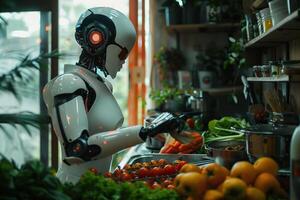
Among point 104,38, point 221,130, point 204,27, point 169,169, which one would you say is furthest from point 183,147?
point 204,27

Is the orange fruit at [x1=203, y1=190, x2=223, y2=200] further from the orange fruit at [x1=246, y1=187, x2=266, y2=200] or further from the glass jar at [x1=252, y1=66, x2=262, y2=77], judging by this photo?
the glass jar at [x1=252, y1=66, x2=262, y2=77]

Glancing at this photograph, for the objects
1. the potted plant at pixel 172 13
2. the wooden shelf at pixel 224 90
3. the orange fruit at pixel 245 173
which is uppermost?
the potted plant at pixel 172 13

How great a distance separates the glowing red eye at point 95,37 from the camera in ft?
6.16

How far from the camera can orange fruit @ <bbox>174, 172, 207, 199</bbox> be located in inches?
48.8

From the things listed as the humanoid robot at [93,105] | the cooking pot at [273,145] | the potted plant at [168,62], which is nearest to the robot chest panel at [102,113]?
the humanoid robot at [93,105]

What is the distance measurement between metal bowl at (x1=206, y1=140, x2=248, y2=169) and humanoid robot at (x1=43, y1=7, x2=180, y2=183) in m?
0.22

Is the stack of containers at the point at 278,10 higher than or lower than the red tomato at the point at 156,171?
higher

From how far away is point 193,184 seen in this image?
4.06ft

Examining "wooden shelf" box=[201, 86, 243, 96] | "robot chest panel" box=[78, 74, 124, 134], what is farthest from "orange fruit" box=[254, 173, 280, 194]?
"wooden shelf" box=[201, 86, 243, 96]

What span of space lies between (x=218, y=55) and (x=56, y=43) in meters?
1.53

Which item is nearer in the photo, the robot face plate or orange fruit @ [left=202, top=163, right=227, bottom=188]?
orange fruit @ [left=202, top=163, right=227, bottom=188]

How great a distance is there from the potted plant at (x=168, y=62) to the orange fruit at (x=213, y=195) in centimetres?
317

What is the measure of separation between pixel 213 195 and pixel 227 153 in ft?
1.92

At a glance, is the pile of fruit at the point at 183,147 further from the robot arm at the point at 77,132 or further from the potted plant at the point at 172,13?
the potted plant at the point at 172,13
